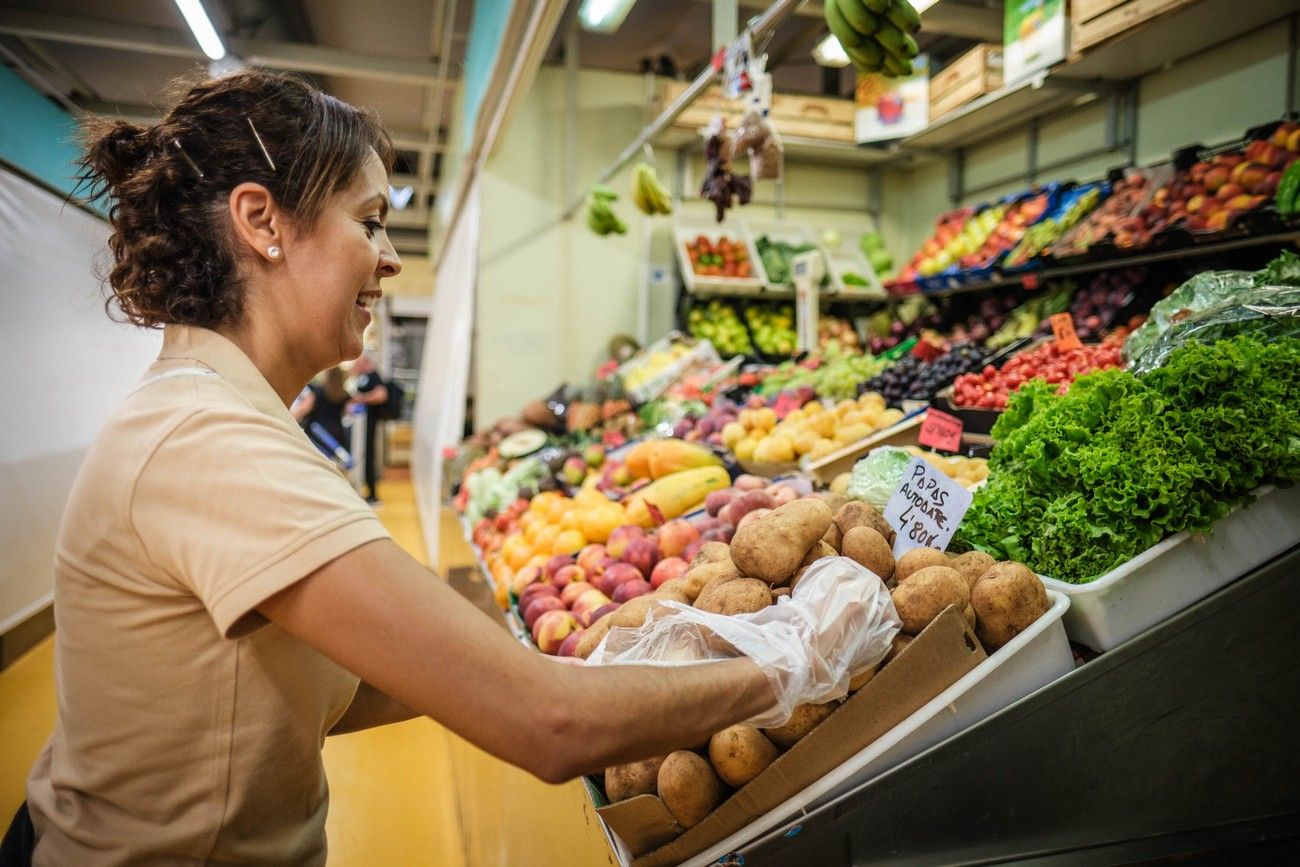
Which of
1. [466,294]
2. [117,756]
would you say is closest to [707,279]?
[466,294]

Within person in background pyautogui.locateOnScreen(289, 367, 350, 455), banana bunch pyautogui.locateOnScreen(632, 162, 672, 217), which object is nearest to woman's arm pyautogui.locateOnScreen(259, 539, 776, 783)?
banana bunch pyautogui.locateOnScreen(632, 162, 672, 217)

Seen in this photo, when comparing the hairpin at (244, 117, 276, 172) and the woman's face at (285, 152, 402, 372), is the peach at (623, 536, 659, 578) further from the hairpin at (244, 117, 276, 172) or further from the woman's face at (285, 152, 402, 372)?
the hairpin at (244, 117, 276, 172)

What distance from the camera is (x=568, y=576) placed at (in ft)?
8.85

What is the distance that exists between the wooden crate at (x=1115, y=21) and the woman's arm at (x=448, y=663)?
4.70 metres

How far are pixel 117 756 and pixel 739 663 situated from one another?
0.84 m

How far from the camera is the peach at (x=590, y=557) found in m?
2.68

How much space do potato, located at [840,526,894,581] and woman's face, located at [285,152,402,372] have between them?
40.3 inches

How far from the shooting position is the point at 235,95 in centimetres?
120

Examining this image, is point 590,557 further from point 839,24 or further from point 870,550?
point 839,24

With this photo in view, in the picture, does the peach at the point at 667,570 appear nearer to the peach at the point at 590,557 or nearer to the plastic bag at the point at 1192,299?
the peach at the point at 590,557

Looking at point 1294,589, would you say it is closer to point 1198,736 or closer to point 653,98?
point 1198,736

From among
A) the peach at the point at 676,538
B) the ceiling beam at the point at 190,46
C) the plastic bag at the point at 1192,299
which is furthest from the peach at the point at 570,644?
the ceiling beam at the point at 190,46

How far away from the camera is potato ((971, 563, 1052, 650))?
1438 mm

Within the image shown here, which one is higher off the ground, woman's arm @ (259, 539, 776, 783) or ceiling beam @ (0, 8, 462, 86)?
ceiling beam @ (0, 8, 462, 86)
